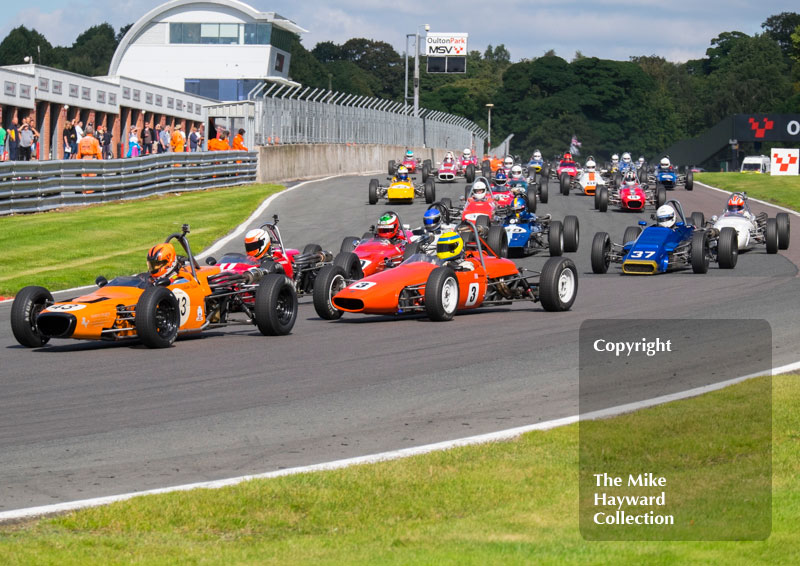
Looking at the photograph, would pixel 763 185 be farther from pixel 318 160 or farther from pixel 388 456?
pixel 388 456

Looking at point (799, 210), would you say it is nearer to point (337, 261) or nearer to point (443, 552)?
point (337, 261)

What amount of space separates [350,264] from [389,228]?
10.8 ft

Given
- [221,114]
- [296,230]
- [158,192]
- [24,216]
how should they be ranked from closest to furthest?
1. [24,216]
2. [296,230]
3. [158,192]
4. [221,114]

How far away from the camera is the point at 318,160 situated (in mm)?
48906

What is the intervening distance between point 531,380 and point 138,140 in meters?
24.9

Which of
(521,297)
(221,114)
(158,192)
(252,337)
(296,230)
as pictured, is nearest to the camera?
(252,337)

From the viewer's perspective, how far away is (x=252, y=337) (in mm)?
13492

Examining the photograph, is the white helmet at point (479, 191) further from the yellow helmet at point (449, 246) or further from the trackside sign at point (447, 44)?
the trackside sign at point (447, 44)

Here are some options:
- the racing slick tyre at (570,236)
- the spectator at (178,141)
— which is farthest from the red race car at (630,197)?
the spectator at (178,141)

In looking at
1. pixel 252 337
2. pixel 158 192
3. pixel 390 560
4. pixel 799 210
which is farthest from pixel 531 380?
pixel 799 210

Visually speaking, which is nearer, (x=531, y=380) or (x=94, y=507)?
(x=94, y=507)

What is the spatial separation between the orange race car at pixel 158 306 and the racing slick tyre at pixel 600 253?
850 centimetres

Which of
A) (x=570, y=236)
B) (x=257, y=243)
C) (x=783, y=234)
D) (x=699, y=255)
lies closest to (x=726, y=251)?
(x=699, y=255)

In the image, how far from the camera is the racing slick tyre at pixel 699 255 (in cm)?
2023
